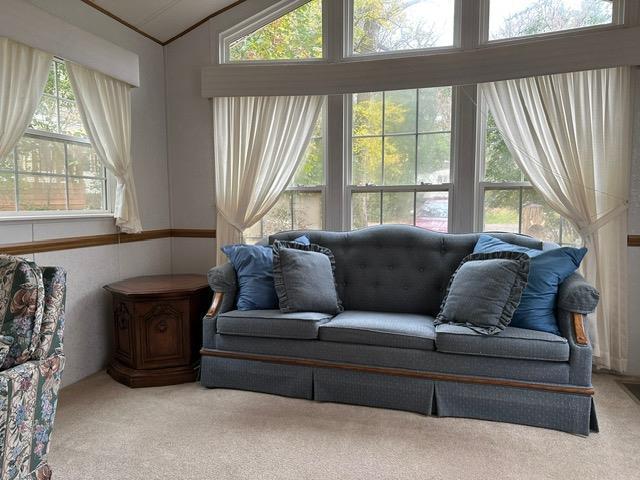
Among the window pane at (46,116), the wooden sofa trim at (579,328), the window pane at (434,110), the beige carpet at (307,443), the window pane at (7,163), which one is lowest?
the beige carpet at (307,443)

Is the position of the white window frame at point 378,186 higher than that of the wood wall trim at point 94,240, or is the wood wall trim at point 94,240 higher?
the white window frame at point 378,186

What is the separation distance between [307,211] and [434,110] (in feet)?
4.20

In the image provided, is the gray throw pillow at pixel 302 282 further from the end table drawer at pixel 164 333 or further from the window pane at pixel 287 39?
the window pane at pixel 287 39

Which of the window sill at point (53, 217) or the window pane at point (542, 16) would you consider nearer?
the window sill at point (53, 217)

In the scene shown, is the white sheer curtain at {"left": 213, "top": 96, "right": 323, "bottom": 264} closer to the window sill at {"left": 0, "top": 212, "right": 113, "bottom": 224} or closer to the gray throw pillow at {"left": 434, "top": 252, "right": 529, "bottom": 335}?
the window sill at {"left": 0, "top": 212, "right": 113, "bottom": 224}

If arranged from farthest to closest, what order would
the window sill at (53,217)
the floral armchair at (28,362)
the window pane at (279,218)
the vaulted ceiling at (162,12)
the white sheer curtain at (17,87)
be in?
the window pane at (279,218) < the vaulted ceiling at (162,12) < the window sill at (53,217) < the white sheer curtain at (17,87) < the floral armchair at (28,362)

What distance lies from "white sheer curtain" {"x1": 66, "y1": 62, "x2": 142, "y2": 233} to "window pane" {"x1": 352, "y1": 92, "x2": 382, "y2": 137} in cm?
175

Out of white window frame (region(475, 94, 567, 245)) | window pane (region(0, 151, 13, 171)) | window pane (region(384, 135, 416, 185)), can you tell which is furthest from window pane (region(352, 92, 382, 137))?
window pane (region(0, 151, 13, 171))

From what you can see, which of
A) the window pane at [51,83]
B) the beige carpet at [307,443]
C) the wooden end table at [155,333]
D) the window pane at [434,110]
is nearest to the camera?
the beige carpet at [307,443]

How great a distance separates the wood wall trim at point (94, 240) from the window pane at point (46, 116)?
2.34ft

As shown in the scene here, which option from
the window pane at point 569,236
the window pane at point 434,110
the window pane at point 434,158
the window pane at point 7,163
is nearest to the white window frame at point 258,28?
the window pane at point 434,110

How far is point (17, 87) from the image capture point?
2.37 metres

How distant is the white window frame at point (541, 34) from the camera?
2828 mm

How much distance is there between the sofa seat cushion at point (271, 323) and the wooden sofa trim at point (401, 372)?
142 mm
